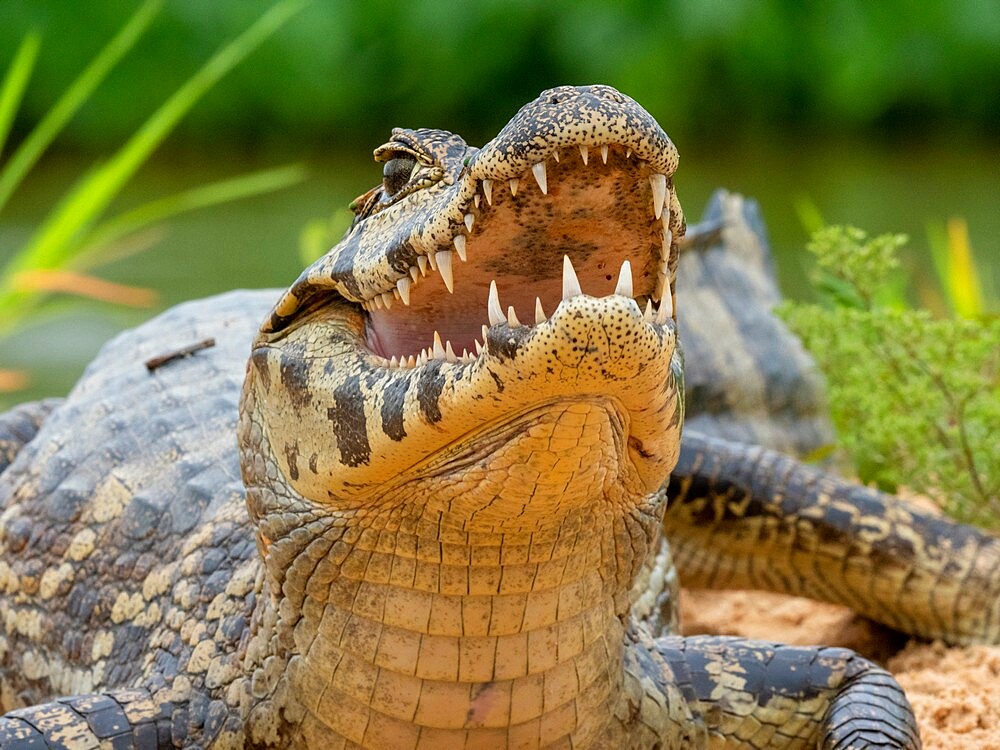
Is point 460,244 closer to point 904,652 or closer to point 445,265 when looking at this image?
point 445,265

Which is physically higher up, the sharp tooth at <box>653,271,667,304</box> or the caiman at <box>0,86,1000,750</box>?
the sharp tooth at <box>653,271,667,304</box>

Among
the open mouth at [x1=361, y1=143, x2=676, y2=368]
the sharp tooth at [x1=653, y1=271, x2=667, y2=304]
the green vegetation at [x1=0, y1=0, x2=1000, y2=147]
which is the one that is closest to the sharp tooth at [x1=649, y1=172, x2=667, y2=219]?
the open mouth at [x1=361, y1=143, x2=676, y2=368]

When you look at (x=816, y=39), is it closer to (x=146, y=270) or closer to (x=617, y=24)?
(x=617, y=24)

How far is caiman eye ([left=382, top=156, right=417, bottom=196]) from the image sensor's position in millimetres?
2027

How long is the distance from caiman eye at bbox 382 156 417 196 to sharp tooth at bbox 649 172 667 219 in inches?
17.4

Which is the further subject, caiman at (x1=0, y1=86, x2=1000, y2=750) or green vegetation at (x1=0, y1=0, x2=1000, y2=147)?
green vegetation at (x1=0, y1=0, x2=1000, y2=147)

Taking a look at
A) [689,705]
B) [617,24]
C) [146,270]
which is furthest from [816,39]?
[689,705]

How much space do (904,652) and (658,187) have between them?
2.26 metres

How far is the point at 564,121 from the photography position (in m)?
1.61


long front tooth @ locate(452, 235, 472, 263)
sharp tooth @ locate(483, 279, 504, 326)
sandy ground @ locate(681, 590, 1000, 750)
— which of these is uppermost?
long front tooth @ locate(452, 235, 472, 263)

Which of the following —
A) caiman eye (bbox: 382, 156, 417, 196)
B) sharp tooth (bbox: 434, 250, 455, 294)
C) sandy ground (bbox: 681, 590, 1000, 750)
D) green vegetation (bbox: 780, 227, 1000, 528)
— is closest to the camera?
sharp tooth (bbox: 434, 250, 455, 294)

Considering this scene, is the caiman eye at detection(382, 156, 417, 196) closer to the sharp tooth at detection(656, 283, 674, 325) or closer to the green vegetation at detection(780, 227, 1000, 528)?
the sharp tooth at detection(656, 283, 674, 325)

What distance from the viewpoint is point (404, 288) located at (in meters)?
1.88

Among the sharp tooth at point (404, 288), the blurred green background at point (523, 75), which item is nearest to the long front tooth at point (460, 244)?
the sharp tooth at point (404, 288)
